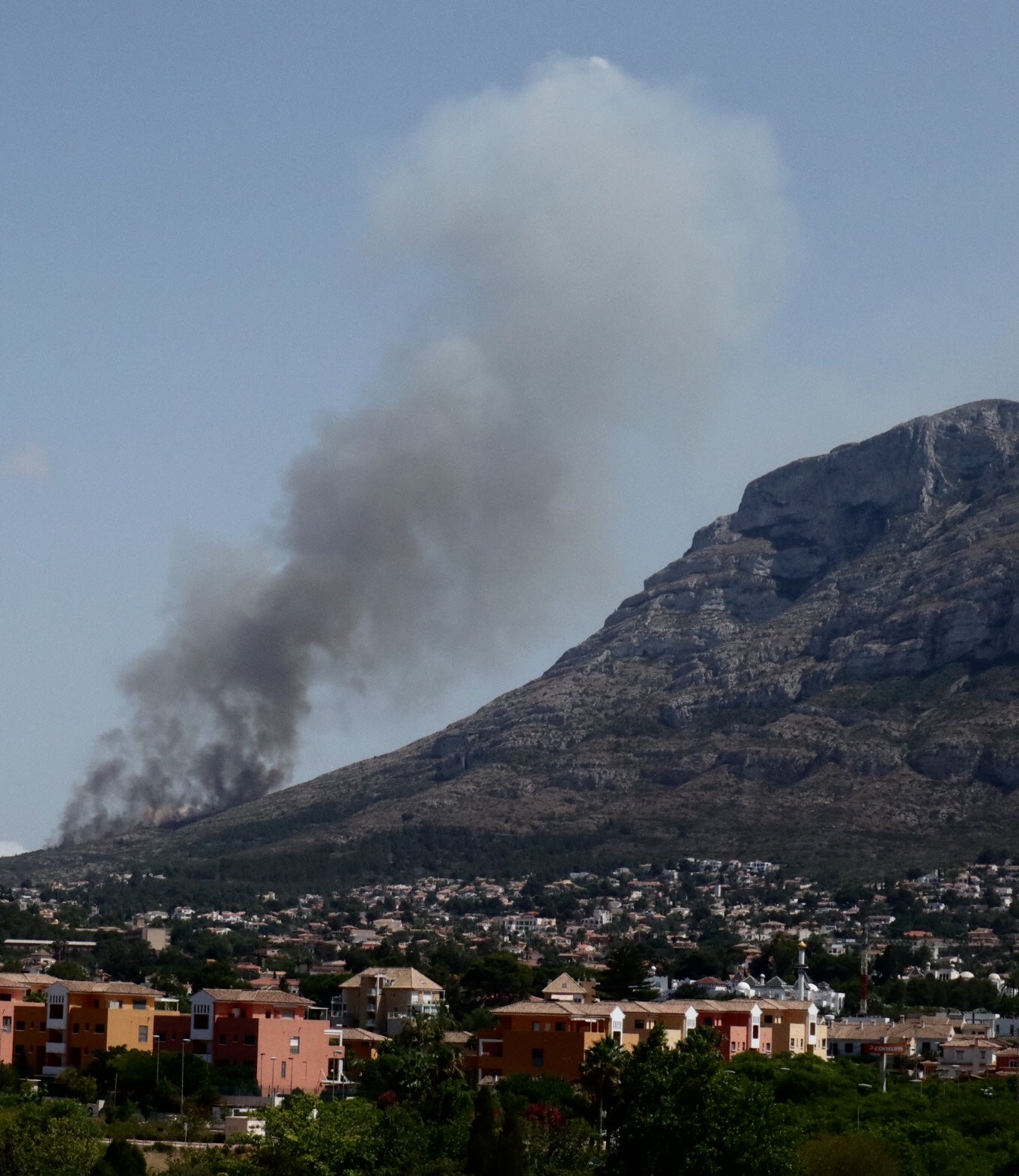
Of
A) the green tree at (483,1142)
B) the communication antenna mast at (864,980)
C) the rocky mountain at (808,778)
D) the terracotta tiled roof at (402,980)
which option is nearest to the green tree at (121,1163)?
the green tree at (483,1142)

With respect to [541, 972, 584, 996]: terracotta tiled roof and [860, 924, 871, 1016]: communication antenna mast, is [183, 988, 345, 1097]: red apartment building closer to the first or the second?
[541, 972, 584, 996]: terracotta tiled roof

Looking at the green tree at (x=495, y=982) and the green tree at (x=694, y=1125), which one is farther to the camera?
the green tree at (x=495, y=982)

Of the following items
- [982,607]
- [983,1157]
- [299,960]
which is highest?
[982,607]

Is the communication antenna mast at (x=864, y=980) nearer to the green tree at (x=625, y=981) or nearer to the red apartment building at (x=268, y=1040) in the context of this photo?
the green tree at (x=625, y=981)

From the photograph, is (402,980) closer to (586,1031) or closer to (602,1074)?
(586,1031)

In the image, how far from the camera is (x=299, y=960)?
411 feet

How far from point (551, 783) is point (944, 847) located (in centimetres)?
4155

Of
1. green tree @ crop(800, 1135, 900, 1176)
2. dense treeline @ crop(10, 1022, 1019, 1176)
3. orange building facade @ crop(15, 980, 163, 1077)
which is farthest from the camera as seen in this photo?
orange building facade @ crop(15, 980, 163, 1077)

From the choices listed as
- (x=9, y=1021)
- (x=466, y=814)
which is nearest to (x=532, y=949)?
(x=466, y=814)

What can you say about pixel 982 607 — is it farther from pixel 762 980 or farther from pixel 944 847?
pixel 762 980

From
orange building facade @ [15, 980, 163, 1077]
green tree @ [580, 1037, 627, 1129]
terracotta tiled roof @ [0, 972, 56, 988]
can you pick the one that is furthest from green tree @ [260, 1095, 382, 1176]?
terracotta tiled roof @ [0, 972, 56, 988]

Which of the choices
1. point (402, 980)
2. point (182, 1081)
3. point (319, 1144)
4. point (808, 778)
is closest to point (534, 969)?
point (402, 980)

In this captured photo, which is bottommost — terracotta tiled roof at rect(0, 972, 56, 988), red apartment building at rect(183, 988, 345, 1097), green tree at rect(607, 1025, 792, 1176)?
green tree at rect(607, 1025, 792, 1176)

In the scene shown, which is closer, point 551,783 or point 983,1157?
point 983,1157
